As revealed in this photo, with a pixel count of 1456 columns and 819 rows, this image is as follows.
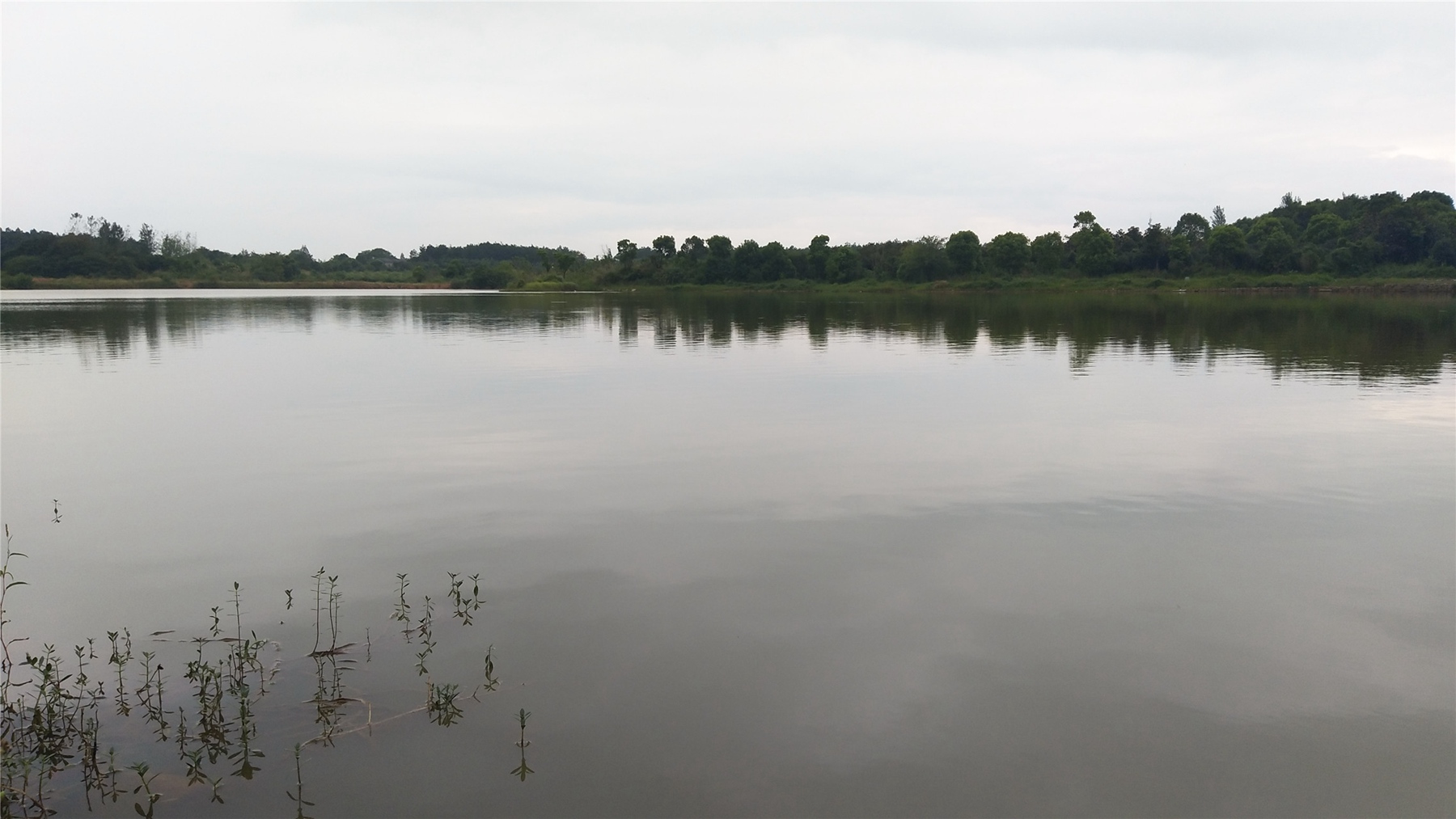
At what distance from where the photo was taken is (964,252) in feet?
355

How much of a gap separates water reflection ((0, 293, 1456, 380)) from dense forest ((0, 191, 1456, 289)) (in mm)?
27499

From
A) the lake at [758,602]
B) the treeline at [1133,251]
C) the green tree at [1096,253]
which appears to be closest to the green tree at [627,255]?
the treeline at [1133,251]

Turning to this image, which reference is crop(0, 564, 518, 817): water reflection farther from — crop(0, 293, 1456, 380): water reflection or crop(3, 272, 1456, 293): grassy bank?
crop(3, 272, 1456, 293): grassy bank

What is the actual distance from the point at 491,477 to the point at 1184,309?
52.9 meters

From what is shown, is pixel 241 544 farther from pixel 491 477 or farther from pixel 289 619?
pixel 491 477

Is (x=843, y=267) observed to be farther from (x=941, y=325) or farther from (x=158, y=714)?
(x=158, y=714)

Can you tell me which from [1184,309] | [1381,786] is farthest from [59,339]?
[1184,309]

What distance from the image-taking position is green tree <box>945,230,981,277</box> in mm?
108125

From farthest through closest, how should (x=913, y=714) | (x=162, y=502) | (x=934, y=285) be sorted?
(x=934, y=285) → (x=162, y=502) → (x=913, y=714)

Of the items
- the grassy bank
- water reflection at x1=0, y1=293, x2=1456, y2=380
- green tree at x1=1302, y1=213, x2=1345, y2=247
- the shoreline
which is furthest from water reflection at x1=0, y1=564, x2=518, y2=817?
green tree at x1=1302, y1=213, x2=1345, y2=247

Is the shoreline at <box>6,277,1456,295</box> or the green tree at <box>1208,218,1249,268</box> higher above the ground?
the green tree at <box>1208,218,1249,268</box>

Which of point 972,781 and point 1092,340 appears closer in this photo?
point 972,781

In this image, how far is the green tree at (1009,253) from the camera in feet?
349

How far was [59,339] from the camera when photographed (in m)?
31.2
